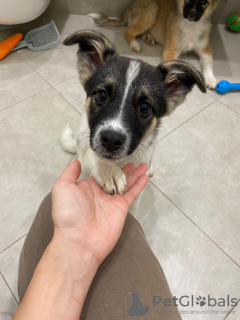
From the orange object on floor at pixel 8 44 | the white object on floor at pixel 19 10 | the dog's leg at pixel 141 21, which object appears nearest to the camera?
the white object on floor at pixel 19 10

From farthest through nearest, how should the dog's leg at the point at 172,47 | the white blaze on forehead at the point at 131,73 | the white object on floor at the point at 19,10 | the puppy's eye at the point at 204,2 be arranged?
the dog's leg at the point at 172,47 → the puppy's eye at the point at 204,2 → the white object on floor at the point at 19,10 → the white blaze on forehead at the point at 131,73

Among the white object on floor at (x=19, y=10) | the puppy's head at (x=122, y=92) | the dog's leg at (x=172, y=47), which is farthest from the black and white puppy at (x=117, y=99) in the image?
the dog's leg at (x=172, y=47)

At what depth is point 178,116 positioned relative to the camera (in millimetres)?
2701

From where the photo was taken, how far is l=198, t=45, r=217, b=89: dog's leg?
3.04 m

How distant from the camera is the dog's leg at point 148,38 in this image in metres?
3.59

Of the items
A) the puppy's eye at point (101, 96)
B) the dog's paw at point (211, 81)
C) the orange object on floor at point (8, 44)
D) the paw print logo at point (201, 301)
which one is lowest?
the paw print logo at point (201, 301)

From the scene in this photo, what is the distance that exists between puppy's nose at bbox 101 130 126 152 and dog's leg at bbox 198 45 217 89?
2.33 meters

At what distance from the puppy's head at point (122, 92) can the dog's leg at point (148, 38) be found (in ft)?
7.97

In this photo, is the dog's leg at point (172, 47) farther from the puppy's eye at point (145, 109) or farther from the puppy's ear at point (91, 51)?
the puppy's eye at point (145, 109)

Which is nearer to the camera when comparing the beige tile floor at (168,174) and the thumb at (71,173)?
the thumb at (71,173)

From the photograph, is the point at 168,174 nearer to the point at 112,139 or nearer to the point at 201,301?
the point at 201,301

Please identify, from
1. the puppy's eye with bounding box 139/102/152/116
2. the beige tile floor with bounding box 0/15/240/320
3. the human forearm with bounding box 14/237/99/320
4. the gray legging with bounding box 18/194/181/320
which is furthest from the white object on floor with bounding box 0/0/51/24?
the human forearm with bounding box 14/237/99/320

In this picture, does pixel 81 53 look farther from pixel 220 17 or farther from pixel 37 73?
pixel 220 17

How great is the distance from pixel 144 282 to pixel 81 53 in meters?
1.33
